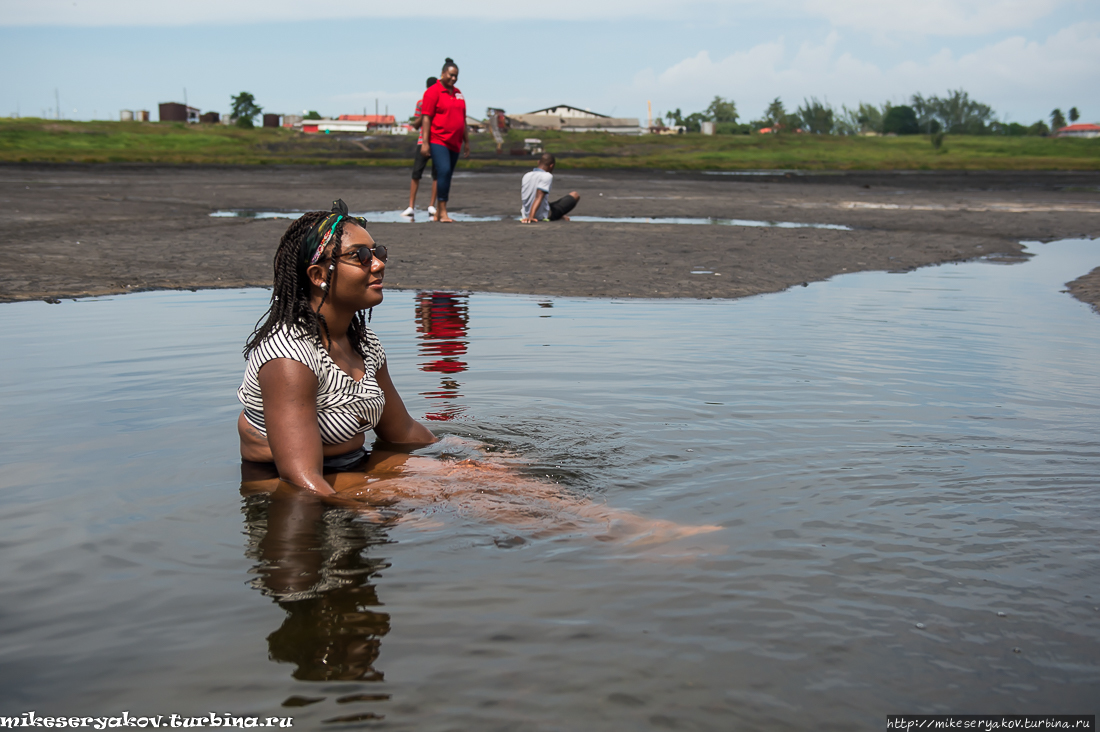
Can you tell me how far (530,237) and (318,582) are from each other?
39.2ft

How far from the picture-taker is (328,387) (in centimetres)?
412

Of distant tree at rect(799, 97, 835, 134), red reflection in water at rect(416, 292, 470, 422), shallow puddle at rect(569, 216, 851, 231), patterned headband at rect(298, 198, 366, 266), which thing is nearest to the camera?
patterned headband at rect(298, 198, 366, 266)

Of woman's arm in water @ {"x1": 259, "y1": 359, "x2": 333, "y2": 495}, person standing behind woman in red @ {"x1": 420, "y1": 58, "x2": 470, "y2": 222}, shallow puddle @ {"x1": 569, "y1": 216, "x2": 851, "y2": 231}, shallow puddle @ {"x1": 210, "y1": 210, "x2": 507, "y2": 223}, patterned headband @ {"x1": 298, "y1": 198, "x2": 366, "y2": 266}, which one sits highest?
person standing behind woman in red @ {"x1": 420, "y1": 58, "x2": 470, "y2": 222}

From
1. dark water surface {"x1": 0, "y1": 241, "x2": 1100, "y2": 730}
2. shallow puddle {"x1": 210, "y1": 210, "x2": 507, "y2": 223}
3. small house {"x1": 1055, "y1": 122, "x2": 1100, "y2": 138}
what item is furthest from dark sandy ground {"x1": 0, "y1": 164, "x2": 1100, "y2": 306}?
small house {"x1": 1055, "y1": 122, "x2": 1100, "y2": 138}

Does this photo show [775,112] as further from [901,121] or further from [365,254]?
[365,254]

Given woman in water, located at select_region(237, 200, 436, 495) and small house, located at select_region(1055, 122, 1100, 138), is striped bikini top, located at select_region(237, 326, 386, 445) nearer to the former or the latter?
woman in water, located at select_region(237, 200, 436, 495)

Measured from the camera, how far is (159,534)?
3.84m

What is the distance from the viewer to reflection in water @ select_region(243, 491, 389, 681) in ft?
9.45

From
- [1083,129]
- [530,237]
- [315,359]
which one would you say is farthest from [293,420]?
[1083,129]

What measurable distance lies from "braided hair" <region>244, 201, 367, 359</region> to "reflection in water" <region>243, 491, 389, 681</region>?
68cm

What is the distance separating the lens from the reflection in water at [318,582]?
2.88 metres

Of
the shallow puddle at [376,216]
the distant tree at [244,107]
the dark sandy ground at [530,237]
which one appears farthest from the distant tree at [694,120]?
the shallow puddle at [376,216]

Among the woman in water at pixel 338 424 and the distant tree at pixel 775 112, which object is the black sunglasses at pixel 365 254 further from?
the distant tree at pixel 775 112

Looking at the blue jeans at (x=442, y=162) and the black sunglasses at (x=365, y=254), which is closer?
the black sunglasses at (x=365, y=254)
